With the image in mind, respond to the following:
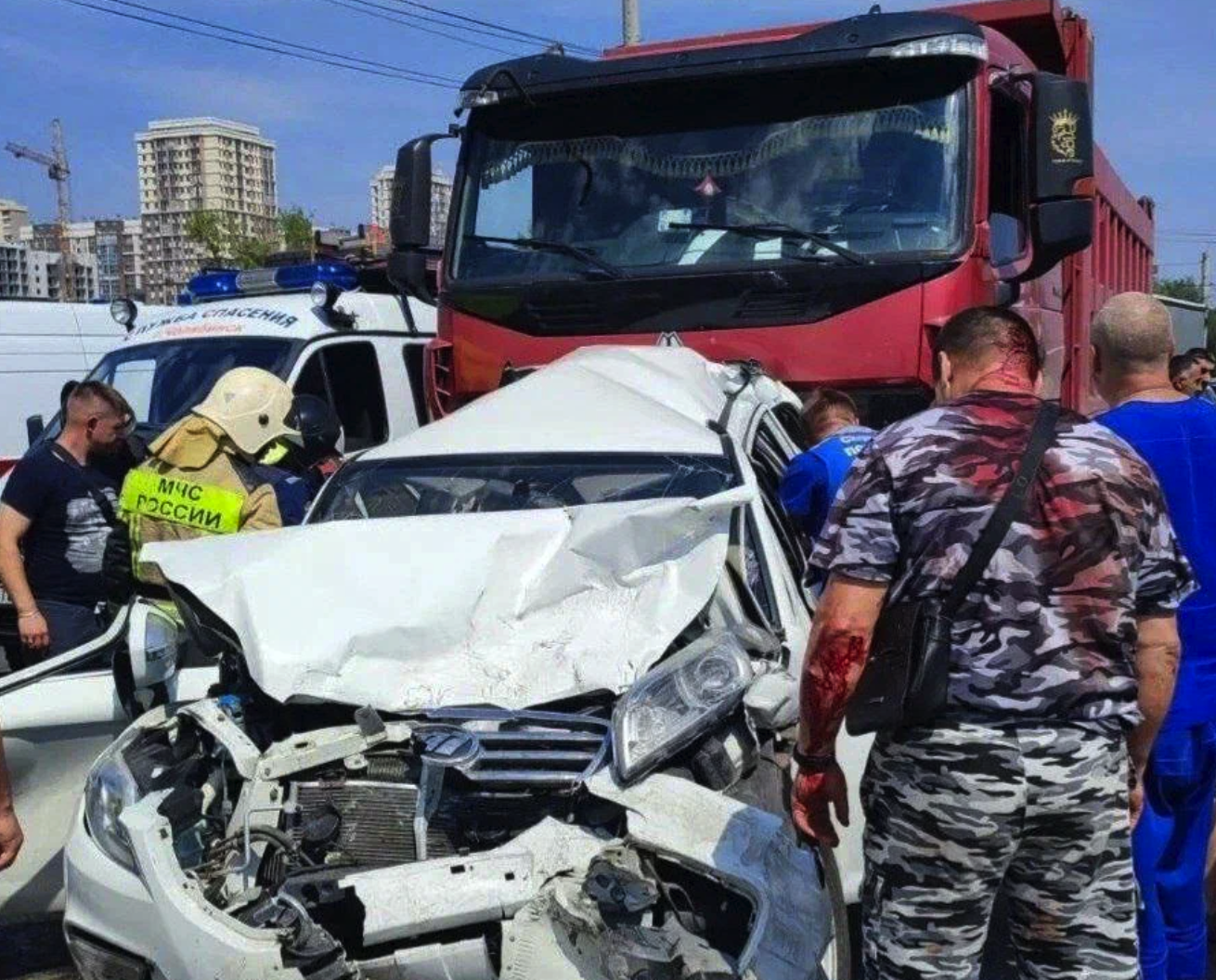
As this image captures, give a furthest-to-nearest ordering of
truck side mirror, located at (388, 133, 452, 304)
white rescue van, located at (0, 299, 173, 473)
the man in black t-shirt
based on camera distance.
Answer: white rescue van, located at (0, 299, 173, 473), truck side mirror, located at (388, 133, 452, 304), the man in black t-shirt

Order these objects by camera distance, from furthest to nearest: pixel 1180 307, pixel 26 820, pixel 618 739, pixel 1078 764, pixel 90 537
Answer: pixel 1180 307 → pixel 90 537 → pixel 26 820 → pixel 618 739 → pixel 1078 764

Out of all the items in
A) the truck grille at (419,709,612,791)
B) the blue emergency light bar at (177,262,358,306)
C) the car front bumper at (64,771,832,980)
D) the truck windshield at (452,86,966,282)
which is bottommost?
the car front bumper at (64,771,832,980)

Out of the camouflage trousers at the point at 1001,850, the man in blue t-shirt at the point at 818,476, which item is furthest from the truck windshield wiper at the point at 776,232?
the camouflage trousers at the point at 1001,850

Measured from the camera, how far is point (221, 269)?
39.8 ft

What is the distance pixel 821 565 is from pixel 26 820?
294cm

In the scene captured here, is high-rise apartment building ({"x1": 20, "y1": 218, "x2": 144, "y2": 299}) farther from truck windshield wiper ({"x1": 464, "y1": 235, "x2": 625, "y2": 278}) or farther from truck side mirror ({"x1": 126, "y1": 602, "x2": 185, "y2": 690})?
truck side mirror ({"x1": 126, "y1": 602, "x2": 185, "y2": 690})

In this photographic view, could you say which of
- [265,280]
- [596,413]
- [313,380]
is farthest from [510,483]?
[265,280]

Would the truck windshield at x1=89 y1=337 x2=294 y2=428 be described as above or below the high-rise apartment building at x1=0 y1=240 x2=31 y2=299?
below

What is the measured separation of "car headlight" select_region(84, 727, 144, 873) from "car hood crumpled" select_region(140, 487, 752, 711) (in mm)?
448

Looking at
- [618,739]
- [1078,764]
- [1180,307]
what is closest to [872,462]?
[1078,764]

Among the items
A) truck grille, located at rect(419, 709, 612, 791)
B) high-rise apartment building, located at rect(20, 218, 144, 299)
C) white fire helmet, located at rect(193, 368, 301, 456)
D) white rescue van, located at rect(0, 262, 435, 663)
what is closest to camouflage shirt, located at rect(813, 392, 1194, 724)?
truck grille, located at rect(419, 709, 612, 791)

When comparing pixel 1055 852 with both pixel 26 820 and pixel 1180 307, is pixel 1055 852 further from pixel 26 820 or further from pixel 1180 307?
pixel 1180 307

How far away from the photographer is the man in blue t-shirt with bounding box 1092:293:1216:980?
402 cm

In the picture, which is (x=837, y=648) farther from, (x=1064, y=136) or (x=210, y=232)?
(x=210, y=232)
